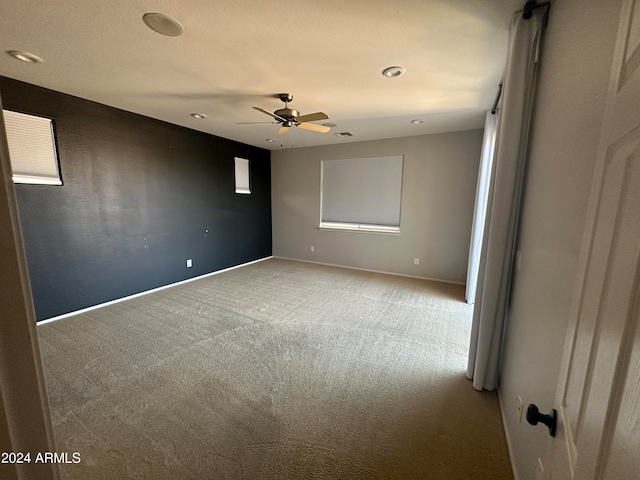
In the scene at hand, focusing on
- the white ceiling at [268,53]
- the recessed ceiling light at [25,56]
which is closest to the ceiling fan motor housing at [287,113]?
the white ceiling at [268,53]

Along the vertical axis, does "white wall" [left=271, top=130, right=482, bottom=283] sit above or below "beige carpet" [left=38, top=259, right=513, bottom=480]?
above

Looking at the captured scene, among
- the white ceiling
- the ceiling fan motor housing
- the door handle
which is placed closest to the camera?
the door handle

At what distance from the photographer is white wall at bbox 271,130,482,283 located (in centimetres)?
441

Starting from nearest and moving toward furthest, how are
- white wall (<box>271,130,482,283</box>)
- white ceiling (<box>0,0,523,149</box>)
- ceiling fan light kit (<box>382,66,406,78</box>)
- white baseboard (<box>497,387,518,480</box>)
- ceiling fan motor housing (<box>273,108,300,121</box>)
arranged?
white baseboard (<box>497,387,518,480</box>)
white ceiling (<box>0,0,523,149</box>)
ceiling fan light kit (<box>382,66,406,78</box>)
ceiling fan motor housing (<box>273,108,300,121</box>)
white wall (<box>271,130,482,283</box>)

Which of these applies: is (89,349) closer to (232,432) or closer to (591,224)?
(232,432)

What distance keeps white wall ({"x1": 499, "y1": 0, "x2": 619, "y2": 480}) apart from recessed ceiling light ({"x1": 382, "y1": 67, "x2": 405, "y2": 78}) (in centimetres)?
103

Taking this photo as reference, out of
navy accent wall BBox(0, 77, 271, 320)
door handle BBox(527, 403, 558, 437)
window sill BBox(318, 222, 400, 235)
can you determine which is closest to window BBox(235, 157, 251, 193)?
navy accent wall BBox(0, 77, 271, 320)

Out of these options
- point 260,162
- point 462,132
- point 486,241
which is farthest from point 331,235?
point 486,241

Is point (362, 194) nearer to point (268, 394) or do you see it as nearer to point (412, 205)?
point (412, 205)

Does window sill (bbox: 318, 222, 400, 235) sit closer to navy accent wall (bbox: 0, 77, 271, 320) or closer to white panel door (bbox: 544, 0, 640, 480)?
navy accent wall (bbox: 0, 77, 271, 320)

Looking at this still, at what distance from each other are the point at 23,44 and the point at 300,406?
3.31 metres

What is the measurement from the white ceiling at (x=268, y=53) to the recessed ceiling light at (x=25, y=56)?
6 centimetres

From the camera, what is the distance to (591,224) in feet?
2.02

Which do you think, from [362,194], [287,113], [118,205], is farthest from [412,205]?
[118,205]
